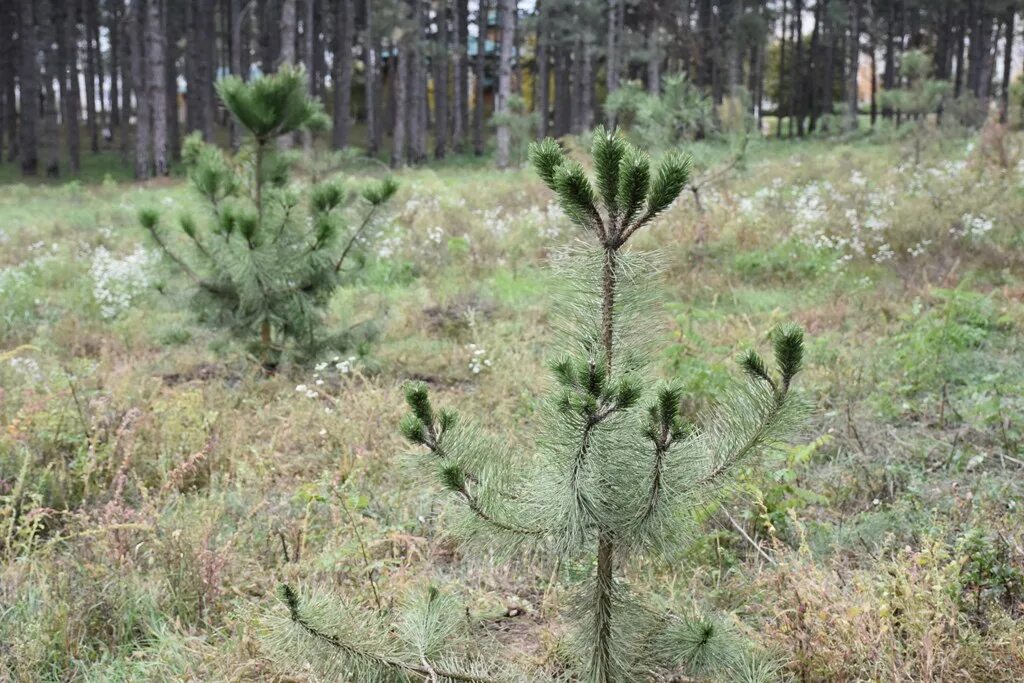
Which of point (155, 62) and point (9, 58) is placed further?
point (9, 58)

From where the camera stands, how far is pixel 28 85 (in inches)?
901

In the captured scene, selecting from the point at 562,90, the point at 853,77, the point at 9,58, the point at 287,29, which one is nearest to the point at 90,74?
the point at 9,58

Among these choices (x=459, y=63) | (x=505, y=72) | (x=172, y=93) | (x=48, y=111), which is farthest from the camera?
(x=459, y=63)

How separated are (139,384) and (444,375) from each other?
1991 millimetres

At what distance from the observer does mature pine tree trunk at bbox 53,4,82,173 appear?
26062 mm

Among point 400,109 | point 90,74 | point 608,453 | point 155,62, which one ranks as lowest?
point 608,453

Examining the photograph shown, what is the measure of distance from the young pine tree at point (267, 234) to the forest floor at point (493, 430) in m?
0.28

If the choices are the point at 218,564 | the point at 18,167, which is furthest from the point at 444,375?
the point at 18,167

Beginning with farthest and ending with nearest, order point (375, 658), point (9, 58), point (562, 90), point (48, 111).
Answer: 1. point (562, 90)
2. point (9, 58)
3. point (48, 111)
4. point (375, 658)

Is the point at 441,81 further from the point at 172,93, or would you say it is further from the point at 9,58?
the point at 9,58

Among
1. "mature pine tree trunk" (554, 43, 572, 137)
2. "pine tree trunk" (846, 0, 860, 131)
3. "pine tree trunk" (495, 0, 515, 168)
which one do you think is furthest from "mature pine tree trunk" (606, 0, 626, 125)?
"pine tree trunk" (846, 0, 860, 131)

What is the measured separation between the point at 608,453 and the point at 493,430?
2489 mm

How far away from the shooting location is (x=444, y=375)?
5.72 meters

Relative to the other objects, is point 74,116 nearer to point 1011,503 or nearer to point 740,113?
point 740,113
